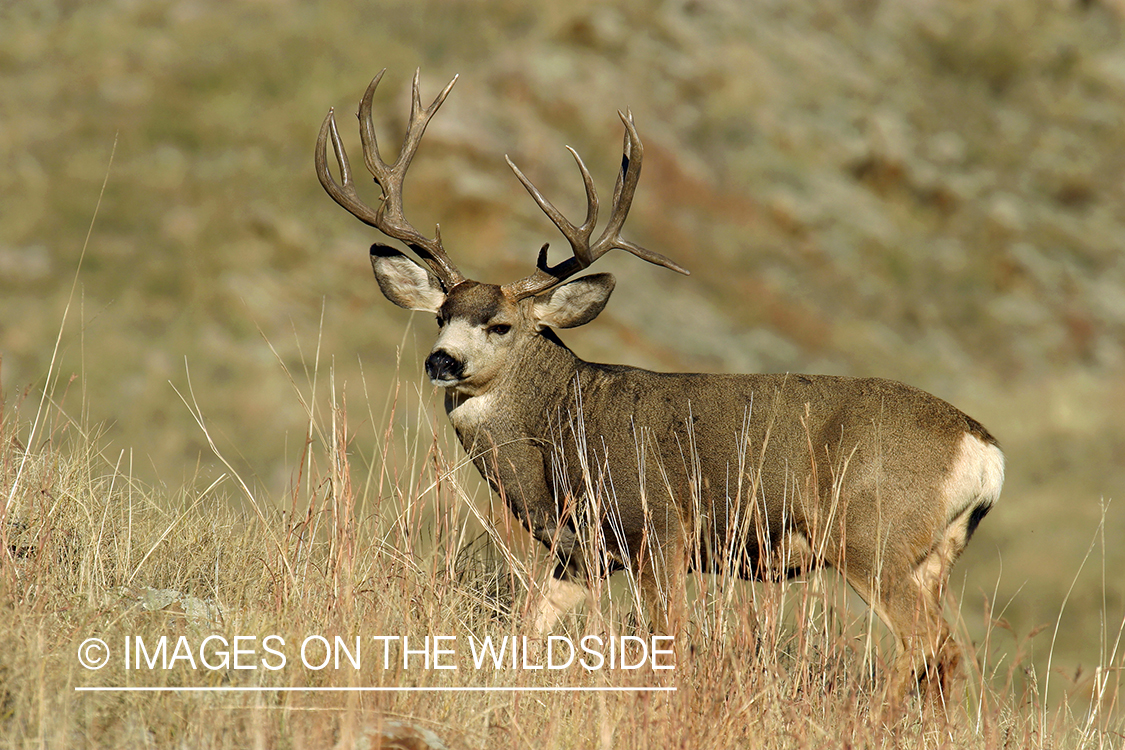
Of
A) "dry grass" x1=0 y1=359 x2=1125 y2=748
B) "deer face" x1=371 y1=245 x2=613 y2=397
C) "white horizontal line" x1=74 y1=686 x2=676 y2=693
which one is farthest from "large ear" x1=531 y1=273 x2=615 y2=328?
"white horizontal line" x1=74 y1=686 x2=676 y2=693

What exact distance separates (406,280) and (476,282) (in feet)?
1.64

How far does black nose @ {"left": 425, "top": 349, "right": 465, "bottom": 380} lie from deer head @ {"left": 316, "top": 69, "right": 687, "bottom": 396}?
→ 0.02m

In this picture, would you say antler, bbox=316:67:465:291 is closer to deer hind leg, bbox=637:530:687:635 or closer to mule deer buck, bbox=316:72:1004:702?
mule deer buck, bbox=316:72:1004:702

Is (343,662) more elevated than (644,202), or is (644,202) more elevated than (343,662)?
(644,202)

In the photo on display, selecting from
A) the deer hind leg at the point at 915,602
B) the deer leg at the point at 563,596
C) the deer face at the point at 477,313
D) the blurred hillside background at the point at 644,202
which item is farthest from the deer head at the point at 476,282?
the blurred hillside background at the point at 644,202

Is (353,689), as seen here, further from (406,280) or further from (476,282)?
(406,280)

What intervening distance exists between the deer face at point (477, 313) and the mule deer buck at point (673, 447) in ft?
0.03

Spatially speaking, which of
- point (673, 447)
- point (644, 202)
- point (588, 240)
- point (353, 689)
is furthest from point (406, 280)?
point (644, 202)

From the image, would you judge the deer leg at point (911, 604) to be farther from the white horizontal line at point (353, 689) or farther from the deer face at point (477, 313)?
the deer face at point (477, 313)

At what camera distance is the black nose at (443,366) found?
5.34 meters

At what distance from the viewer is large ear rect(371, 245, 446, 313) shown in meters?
6.10

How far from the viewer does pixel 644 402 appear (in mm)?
5535

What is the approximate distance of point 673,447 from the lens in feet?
17.6

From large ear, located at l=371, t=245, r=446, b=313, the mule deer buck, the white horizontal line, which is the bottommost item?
the white horizontal line
